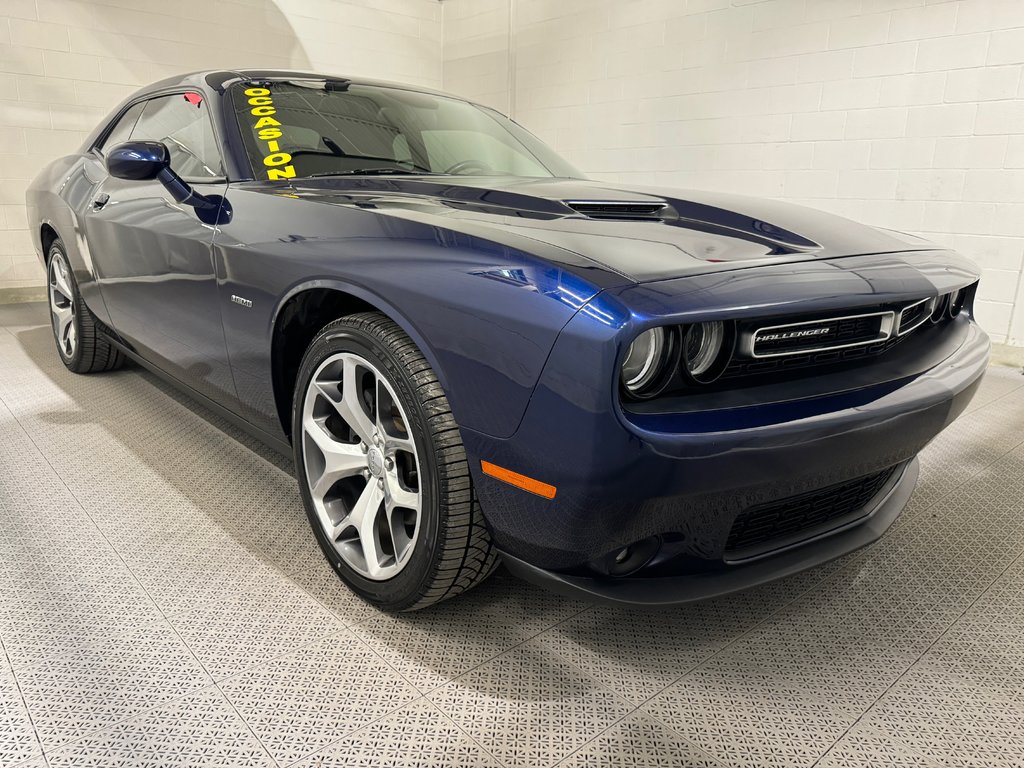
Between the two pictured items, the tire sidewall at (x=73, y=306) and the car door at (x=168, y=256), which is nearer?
the car door at (x=168, y=256)

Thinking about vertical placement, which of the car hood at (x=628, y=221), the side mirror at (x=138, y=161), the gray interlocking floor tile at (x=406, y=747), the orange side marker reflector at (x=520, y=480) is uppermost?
the side mirror at (x=138, y=161)

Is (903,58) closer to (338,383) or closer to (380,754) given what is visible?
(338,383)

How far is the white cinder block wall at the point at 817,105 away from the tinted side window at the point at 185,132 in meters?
3.81

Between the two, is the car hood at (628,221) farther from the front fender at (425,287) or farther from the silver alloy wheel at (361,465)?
the silver alloy wheel at (361,465)

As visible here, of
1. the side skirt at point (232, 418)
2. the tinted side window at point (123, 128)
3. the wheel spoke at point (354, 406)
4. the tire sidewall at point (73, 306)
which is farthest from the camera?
the tire sidewall at point (73, 306)

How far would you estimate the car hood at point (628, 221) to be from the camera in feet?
4.02

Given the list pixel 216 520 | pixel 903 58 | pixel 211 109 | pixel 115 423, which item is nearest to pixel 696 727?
pixel 216 520

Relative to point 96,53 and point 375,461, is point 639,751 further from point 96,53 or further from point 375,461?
point 96,53

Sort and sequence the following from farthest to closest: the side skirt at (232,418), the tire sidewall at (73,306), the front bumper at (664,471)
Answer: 1. the tire sidewall at (73,306)
2. the side skirt at (232,418)
3. the front bumper at (664,471)

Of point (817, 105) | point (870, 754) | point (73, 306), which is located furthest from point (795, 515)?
point (817, 105)

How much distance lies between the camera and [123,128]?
9.54 ft

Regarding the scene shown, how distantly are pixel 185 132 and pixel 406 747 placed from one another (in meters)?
2.03

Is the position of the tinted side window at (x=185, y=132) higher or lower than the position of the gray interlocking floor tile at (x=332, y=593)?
higher

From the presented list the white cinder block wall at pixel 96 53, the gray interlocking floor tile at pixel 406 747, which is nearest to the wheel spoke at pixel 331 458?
the gray interlocking floor tile at pixel 406 747
